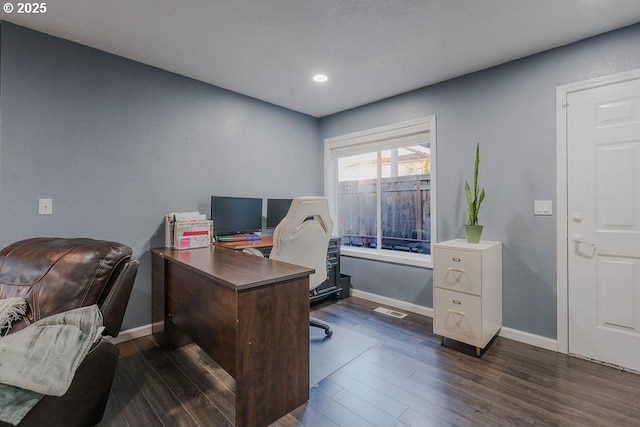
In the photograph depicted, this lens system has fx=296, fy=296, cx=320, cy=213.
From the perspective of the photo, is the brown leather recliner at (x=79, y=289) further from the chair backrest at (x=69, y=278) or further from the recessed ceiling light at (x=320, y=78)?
the recessed ceiling light at (x=320, y=78)

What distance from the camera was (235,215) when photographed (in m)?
3.06

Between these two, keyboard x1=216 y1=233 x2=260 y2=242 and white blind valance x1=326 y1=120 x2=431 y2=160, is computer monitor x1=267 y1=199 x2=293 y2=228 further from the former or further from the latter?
white blind valance x1=326 y1=120 x2=431 y2=160

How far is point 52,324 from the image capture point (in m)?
1.25

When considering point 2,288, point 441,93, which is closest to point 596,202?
point 441,93

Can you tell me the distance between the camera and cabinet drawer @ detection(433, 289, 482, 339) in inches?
87.3

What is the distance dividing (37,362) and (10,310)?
0.43m

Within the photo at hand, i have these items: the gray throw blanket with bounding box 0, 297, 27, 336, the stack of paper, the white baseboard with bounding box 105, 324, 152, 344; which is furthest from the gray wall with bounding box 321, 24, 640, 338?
the gray throw blanket with bounding box 0, 297, 27, 336

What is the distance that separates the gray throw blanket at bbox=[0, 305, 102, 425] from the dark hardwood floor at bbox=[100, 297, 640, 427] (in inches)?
23.2

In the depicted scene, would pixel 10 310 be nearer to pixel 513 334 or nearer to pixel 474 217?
pixel 474 217

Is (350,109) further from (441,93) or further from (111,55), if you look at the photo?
(111,55)

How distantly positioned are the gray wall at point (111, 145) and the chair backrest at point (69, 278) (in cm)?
73

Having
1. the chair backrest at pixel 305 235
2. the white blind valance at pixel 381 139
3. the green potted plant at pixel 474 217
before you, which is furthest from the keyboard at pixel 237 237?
the green potted plant at pixel 474 217

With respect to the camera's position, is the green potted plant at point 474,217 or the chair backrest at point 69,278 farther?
the green potted plant at point 474,217

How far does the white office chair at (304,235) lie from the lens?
2.12 metres
